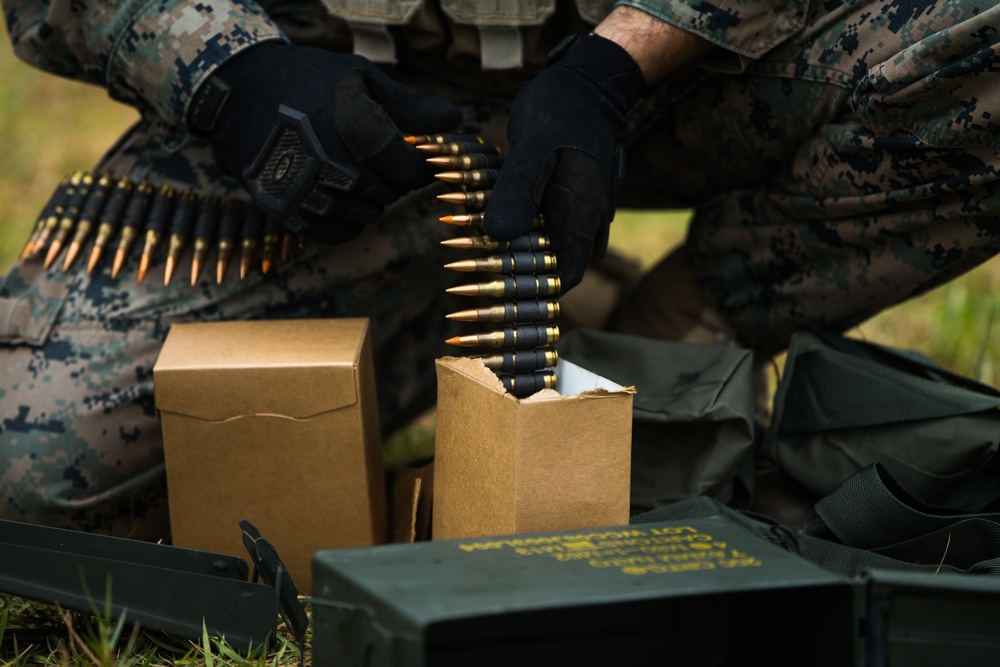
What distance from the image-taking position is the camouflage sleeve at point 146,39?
2.10 metres

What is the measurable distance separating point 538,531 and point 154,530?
1058 millimetres

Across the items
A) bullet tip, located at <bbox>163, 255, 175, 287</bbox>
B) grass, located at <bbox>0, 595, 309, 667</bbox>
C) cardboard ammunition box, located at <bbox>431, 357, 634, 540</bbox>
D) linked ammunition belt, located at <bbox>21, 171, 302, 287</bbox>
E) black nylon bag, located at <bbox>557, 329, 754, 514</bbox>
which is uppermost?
linked ammunition belt, located at <bbox>21, 171, 302, 287</bbox>

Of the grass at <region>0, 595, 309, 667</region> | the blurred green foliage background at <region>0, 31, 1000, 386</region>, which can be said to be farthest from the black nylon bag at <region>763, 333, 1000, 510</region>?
the grass at <region>0, 595, 309, 667</region>

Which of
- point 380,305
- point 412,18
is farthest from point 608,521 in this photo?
point 412,18

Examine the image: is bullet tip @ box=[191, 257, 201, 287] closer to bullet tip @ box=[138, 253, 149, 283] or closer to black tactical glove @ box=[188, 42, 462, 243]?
bullet tip @ box=[138, 253, 149, 283]

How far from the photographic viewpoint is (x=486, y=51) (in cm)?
234

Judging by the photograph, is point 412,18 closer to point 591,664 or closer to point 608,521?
point 608,521

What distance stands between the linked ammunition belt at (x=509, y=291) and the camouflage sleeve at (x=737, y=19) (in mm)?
517

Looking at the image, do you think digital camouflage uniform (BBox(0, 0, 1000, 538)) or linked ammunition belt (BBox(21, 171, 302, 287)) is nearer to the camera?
digital camouflage uniform (BBox(0, 0, 1000, 538))

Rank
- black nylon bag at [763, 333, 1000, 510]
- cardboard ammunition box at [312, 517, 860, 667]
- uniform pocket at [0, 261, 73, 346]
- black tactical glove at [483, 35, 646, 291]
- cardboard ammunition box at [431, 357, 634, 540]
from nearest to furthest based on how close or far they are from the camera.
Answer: cardboard ammunition box at [312, 517, 860, 667], cardboard ammunition box at [431, 357, 634, 540], black tactical glove at [483, 35, 646, 291], black nylon bag at [763, 333, 1000, 510], uniform pocket at [0, 261, 73, 346]

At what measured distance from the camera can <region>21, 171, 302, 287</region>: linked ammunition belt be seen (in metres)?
2.34

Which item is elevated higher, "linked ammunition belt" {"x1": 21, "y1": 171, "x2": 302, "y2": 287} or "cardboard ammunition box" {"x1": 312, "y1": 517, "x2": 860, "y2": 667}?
"linked ammunition belt" {"x1": 21, "y1": 171, "x2": 302, "y2": 287}

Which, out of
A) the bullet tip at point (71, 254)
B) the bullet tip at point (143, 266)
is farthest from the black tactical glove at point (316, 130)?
the bullet tip at point (71, 254)

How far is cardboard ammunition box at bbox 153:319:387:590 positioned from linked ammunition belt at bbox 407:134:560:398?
25cm
